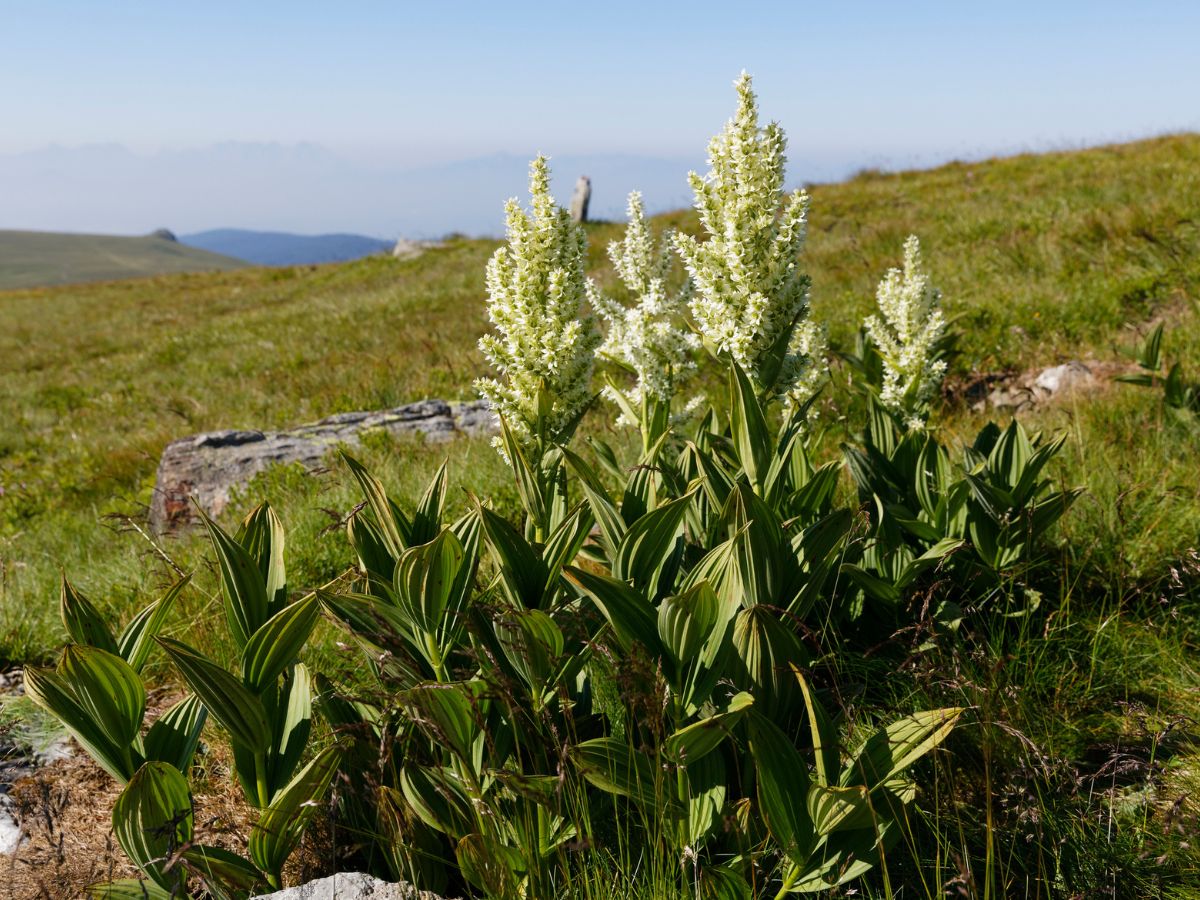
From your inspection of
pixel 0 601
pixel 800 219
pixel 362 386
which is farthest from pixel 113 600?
pixel 362 386

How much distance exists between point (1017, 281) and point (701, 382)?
4.41m

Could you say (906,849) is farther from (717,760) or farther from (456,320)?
(456,320)

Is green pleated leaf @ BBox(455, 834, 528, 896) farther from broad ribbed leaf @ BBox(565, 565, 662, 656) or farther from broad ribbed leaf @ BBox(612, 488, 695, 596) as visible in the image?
broad ribbed leaf @ BBox(612, 488, 695, 596)

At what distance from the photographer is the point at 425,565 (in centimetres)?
241

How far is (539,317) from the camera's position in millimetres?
3002

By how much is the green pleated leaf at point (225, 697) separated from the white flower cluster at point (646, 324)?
6.60 ft

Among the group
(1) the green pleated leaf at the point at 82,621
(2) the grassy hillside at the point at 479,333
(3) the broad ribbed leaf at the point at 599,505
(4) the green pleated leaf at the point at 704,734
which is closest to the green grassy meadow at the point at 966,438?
(2) the grassy hillside at the point at 479,333

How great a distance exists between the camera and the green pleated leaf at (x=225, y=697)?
2.21 m

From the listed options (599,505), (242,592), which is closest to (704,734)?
(599,505)

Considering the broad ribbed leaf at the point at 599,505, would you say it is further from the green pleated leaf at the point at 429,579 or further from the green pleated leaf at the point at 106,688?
the green pleated leaf at the point at 106,688

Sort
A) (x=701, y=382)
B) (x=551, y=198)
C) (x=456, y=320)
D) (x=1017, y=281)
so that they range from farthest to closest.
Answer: (x=456, y=320) → (x=1017, y=281) → (x=701, y=382) → (x=551, y=198)

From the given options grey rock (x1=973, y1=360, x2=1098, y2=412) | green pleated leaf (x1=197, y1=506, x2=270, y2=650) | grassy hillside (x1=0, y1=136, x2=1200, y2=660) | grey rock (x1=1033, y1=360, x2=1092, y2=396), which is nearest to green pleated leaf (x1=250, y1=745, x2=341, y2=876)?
green pleated leaf (x1=197, y1=506, x2=270, y2=650)

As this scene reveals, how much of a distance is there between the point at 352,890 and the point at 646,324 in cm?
256

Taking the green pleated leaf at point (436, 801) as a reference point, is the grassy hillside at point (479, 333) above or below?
above
